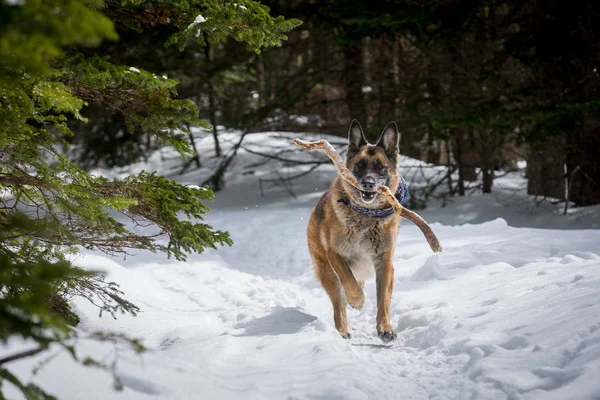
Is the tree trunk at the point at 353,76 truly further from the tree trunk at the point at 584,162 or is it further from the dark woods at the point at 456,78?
the tree trunk at the point at 584,162

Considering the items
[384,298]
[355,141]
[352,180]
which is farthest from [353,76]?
[384,298]

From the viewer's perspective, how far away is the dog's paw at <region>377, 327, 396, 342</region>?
580 cm

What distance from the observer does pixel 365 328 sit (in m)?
6.64

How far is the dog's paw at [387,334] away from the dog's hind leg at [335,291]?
0.42 metres

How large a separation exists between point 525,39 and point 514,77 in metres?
0.85

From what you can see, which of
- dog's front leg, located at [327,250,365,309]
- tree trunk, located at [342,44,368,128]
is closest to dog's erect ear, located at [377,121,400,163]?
dog's front leg, located at [327,250,365,309]

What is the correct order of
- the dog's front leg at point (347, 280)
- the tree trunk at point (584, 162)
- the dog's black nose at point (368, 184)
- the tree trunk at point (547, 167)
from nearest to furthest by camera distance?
the dog's black nose at point (368, 184), the dog's front leg at point (347, 280), the tree trunk at point (584, 162), the tree trunk at point (547, 167)

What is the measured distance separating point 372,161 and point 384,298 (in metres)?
1.55

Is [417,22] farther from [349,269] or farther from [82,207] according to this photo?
[82,207]

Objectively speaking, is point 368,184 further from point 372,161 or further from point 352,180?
point 372,161

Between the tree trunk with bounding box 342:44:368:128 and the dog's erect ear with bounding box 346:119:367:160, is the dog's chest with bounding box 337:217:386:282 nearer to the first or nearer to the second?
the dog's erect ear with bounding box 346:119:367:160

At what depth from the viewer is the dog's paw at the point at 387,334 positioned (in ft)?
19.0

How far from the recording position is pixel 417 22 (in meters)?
13.1

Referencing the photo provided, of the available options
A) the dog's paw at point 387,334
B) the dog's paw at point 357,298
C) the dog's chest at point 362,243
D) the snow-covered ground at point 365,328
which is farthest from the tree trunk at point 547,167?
the dog's paw at point 387,334
